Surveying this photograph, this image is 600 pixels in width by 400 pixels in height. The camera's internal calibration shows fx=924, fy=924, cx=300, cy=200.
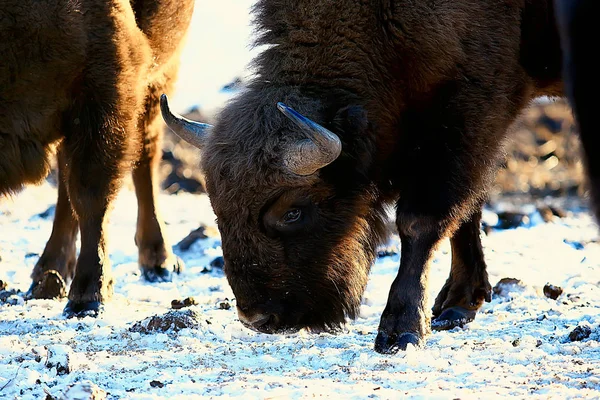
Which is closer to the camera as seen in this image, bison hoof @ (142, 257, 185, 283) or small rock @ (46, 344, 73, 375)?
small rock @ (46, 344, 73, 375)

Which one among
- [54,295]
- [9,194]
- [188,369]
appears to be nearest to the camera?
[188,369]

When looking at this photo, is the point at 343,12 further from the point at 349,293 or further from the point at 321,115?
the point at 349,293

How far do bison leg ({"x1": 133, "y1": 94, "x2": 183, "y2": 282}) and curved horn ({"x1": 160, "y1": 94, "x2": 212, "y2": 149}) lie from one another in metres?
2.14

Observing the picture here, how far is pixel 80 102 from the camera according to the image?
6051 mm

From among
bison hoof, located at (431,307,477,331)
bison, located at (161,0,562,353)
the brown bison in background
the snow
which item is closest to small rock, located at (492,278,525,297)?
the snow

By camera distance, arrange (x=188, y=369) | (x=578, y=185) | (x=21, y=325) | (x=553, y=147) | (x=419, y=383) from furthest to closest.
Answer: (x=553, y=147) < (x=578, y=185) < (x=21, y=325) < (x=188, y=369) < (x=419, y=383)

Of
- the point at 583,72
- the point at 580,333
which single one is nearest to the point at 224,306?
the point at 580,333

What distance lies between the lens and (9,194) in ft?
20.5

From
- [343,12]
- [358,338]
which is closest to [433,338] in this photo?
[358,338]

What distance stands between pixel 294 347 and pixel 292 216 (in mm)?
704

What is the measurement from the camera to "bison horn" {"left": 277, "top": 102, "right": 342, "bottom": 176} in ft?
15.3

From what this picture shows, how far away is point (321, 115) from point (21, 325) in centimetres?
232

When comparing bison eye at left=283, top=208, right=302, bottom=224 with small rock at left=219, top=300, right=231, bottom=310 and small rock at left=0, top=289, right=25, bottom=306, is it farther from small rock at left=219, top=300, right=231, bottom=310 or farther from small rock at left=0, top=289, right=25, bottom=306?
small rock at left=0, top=289, right=25, bottom=306

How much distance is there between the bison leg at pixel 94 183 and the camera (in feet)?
20.1
